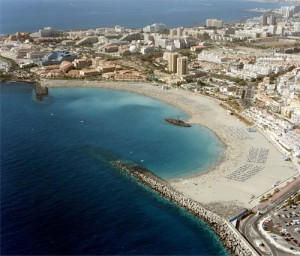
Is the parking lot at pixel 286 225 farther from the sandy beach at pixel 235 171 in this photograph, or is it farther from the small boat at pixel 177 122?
the small boat at pixel 177 122

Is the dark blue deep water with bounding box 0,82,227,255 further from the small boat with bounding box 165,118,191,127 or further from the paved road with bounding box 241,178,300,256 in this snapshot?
the paved road with bounding box 241,178,300,256

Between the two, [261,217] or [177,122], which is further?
[177,122]

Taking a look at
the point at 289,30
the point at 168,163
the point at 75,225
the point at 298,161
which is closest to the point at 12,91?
the point at 168,163

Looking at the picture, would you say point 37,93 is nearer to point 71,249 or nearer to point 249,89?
point 249,89

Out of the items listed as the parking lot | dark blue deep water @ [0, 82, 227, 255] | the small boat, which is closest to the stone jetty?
dark blue deep water @ [0, 82, 227, 255]

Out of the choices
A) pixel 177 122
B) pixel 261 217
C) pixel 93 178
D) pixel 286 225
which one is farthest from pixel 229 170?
pixel 177 122

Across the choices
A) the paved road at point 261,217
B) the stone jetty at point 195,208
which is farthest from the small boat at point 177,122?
the paved road at point 261,217

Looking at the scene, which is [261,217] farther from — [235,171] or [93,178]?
[93,178]
